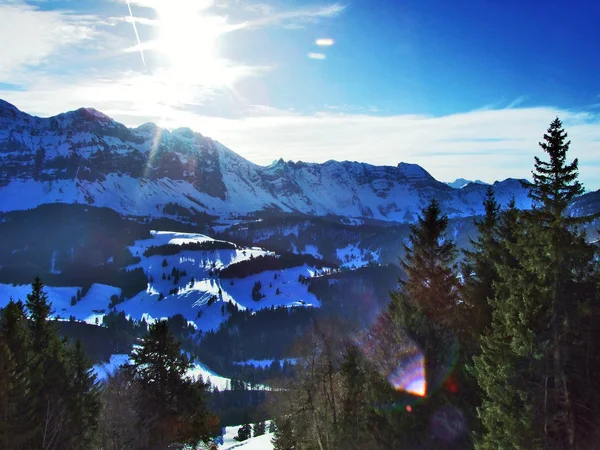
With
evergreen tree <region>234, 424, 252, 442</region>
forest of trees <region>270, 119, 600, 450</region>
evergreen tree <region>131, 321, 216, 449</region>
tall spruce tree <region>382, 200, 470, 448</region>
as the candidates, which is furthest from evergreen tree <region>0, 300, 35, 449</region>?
evergreen tree <region>234, 424, 252, 442</region>

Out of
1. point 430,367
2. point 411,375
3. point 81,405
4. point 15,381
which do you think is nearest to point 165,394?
point 81,405

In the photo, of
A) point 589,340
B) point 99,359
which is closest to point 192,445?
point 589,340

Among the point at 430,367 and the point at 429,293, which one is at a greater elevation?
the point at 429,293

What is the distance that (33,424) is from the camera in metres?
29.6

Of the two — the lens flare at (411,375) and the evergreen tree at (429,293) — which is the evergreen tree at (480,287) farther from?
the lens flare at (411,375)

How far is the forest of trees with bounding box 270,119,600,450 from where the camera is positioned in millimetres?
19094

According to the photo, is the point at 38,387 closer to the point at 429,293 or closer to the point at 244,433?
the point at 429,293

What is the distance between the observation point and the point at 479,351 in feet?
92.6

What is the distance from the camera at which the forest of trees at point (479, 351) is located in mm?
19094

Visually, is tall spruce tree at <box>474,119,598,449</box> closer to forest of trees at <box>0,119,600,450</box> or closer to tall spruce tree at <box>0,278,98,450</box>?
forest of trees at <box>0,119,600,450</box>

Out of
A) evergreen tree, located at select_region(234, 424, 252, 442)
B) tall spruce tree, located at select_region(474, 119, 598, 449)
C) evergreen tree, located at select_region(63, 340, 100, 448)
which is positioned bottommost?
evergreen tree, located at select_region(234, 424, 252, 442)

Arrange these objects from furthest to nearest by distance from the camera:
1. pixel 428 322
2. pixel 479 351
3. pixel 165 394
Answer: pixel 165 394 < pixel 428 322 < pixel 479 351

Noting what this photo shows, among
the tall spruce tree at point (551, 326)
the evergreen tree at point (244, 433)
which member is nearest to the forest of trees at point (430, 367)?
the tall spruce tree at point (551, 326)

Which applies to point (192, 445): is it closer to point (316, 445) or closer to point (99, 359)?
point (316, 445)
